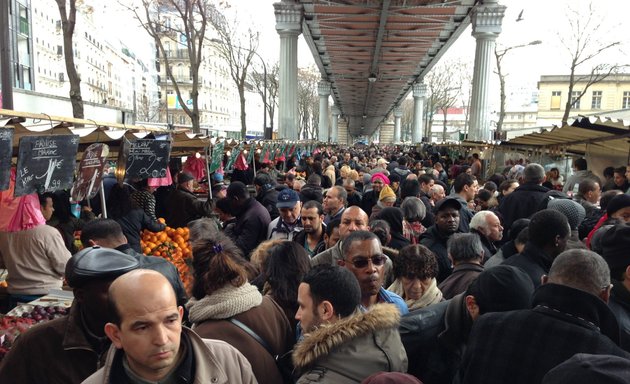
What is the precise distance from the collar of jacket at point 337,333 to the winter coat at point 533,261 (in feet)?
5.47

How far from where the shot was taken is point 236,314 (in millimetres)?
2707

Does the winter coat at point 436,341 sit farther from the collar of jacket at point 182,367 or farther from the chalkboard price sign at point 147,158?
the chalkboard price sign at point 147,158

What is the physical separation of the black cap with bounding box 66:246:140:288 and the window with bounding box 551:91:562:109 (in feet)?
260

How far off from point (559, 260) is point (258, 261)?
2.20 m

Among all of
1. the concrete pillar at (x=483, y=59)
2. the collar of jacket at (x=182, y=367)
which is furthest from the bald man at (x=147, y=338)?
the concrete pillar at (x=483, y=59)

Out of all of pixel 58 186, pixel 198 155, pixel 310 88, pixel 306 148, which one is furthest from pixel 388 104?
pixel 58 186

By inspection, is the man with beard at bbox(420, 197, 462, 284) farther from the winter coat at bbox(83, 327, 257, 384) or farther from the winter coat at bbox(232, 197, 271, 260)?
the winter coat at bbox(83, 327, 257, 384)

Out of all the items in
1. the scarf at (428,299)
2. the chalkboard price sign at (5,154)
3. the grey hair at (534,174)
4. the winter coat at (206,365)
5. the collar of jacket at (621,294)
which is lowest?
the scarf at (428,299)

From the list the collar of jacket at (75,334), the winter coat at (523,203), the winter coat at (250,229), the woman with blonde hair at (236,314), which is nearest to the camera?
the collar of jacket at (75,334)

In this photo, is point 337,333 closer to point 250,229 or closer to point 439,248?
point 439,248

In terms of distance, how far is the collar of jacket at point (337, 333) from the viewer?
2221 mm

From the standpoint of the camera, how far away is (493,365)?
2.23m

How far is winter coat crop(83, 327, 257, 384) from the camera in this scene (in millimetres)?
1973

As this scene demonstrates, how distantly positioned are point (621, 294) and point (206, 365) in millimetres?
2339
